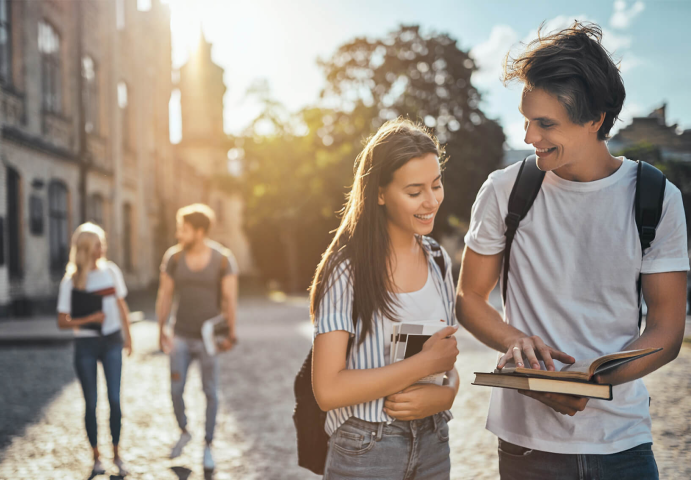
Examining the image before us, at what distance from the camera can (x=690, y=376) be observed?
853 cm

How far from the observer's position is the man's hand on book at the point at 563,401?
69.8 inches

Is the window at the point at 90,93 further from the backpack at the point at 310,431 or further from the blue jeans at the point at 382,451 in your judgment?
the blue jeans at the point at 382,451

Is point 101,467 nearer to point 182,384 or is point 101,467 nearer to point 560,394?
point 182,384

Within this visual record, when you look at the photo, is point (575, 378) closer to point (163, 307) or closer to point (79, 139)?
point (163, 307)

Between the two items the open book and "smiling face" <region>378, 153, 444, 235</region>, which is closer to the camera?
the open book

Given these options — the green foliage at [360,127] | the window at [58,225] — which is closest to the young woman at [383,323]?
the window at [58,225]

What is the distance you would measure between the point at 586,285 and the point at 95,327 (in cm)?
408

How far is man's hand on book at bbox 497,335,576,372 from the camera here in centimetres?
184

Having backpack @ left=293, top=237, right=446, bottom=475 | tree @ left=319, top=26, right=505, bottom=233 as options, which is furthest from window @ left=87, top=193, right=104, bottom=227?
backpack @ left=293, top=237, right=446, bottom=475

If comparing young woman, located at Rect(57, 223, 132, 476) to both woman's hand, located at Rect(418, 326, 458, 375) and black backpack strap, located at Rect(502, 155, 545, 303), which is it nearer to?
woman's hand, located at Rect(418, 326, 458, 375)

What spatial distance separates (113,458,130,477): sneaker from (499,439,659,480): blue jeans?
12.0 ft

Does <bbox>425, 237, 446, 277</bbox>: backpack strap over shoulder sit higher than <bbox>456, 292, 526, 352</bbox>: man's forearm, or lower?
higher

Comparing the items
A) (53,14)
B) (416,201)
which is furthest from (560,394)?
(53,14)

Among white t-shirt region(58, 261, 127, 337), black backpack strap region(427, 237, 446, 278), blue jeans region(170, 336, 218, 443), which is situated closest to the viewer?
black backpack strap region(427, 237, 446, 278)
